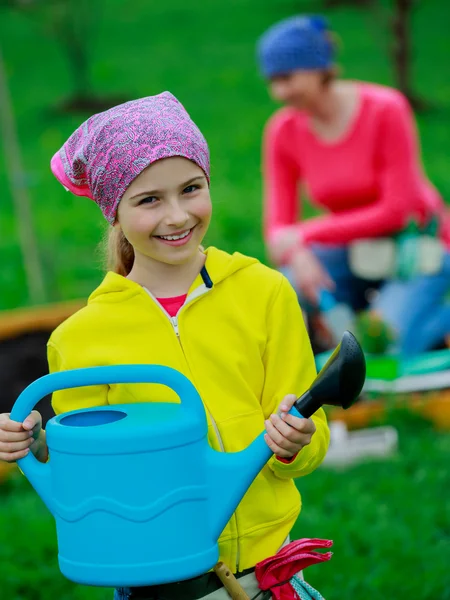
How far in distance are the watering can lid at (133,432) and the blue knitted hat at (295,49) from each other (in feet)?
9.32

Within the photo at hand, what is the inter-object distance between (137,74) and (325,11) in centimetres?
234

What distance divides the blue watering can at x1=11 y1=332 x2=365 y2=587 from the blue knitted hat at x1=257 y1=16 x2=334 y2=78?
2.82 m

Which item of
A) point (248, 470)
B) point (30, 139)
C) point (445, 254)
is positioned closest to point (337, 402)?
point (248, 470)

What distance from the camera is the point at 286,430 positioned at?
1.67 metres

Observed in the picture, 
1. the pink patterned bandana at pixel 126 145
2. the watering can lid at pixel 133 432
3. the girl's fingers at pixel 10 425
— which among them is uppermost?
the pink patterned bandana at pixel 126 145

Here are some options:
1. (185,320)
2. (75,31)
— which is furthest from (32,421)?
(75,31)

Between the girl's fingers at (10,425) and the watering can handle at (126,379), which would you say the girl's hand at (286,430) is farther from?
the girl's fingers at (10,425)

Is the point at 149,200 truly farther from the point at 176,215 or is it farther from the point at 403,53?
the point at 403,53

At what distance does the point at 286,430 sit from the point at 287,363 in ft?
0.78

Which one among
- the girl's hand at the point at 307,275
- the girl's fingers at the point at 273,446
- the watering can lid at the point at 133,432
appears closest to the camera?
the watering can lid at the point at 133,432

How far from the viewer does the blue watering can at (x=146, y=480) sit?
5.25ft

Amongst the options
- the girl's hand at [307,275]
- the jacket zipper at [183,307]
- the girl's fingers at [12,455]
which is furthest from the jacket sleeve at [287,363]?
the girl's hand at [307,275]

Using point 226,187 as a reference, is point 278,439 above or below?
above

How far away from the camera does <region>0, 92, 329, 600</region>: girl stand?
1810 mm
